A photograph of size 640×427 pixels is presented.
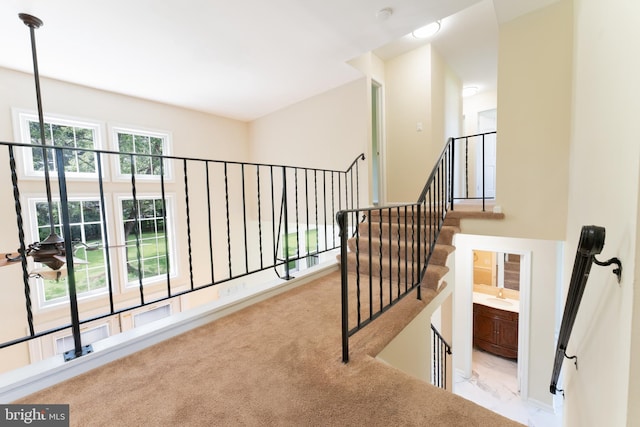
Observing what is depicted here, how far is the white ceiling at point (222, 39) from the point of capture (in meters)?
2.22

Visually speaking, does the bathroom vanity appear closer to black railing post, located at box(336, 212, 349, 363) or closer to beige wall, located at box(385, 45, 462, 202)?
beige wall, located at box(385, 45, 462, 202)

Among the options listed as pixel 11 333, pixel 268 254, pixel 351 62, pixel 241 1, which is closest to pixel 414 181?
pixel 351 62

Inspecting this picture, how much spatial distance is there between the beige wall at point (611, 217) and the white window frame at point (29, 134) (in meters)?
5.32

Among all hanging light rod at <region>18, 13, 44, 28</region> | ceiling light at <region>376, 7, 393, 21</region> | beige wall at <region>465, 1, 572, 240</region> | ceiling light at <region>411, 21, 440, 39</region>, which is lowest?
beige wall at <region>465, 1, 572, 240</region>

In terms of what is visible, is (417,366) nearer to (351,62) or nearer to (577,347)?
(577,347)

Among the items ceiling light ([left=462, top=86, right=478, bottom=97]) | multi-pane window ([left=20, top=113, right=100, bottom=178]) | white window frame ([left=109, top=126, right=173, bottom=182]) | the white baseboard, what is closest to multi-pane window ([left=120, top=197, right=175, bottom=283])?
white window frame ([left=109, top=126, right=173, bottom=182])

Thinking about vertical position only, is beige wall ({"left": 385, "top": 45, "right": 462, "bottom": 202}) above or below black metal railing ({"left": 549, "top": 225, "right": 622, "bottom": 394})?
above

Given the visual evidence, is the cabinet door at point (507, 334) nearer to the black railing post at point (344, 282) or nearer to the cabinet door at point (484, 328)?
the cabinet door at point (484, 328)

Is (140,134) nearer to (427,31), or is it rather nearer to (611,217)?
(427,31)

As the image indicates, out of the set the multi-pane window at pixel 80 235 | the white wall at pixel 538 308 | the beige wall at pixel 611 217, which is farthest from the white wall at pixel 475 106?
the multi-pane window at pixel 80 235

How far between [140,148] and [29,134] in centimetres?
125

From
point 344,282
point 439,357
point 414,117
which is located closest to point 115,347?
point 344,282

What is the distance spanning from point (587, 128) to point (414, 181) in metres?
2.56

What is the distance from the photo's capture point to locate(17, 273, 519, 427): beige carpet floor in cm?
108
